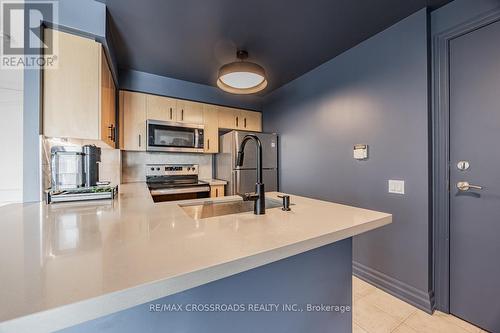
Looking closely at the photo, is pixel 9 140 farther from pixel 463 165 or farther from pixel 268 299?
pixel 463 165

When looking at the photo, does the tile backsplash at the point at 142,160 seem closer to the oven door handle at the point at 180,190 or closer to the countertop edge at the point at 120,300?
the oven door handle at the point at 180,190

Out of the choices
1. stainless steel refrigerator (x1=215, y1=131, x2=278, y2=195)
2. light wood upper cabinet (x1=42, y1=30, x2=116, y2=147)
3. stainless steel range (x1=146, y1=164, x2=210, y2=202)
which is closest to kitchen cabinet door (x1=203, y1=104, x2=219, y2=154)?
stainless steel refrigerator (x1=215, y1=131, x2=278, y2=195)

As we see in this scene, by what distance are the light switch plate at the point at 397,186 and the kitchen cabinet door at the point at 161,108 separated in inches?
111

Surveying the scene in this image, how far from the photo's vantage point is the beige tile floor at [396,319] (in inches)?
60.1

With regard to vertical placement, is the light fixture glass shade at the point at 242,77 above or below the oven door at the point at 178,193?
above

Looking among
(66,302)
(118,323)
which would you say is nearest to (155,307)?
(118,323)

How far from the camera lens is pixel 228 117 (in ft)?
11.8

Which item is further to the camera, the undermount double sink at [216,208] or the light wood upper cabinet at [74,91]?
the light wood upper cabinet at [74,91]

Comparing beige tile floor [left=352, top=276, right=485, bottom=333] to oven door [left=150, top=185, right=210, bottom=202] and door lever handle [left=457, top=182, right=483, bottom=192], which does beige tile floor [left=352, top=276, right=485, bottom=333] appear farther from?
oven door [left=150, top=185, right=210, bottom=202]

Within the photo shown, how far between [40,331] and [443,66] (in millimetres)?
2536

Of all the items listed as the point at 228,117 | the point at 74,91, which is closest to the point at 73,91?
the point at 74,91

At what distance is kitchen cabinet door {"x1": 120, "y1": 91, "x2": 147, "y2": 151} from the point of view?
9.27 ft

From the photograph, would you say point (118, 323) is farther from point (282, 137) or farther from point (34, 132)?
point (282, 137)

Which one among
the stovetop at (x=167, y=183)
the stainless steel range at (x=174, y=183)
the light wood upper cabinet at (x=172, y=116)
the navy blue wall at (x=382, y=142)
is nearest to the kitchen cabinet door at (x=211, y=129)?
the light wood upper cabinet at (x=172, y=116)
